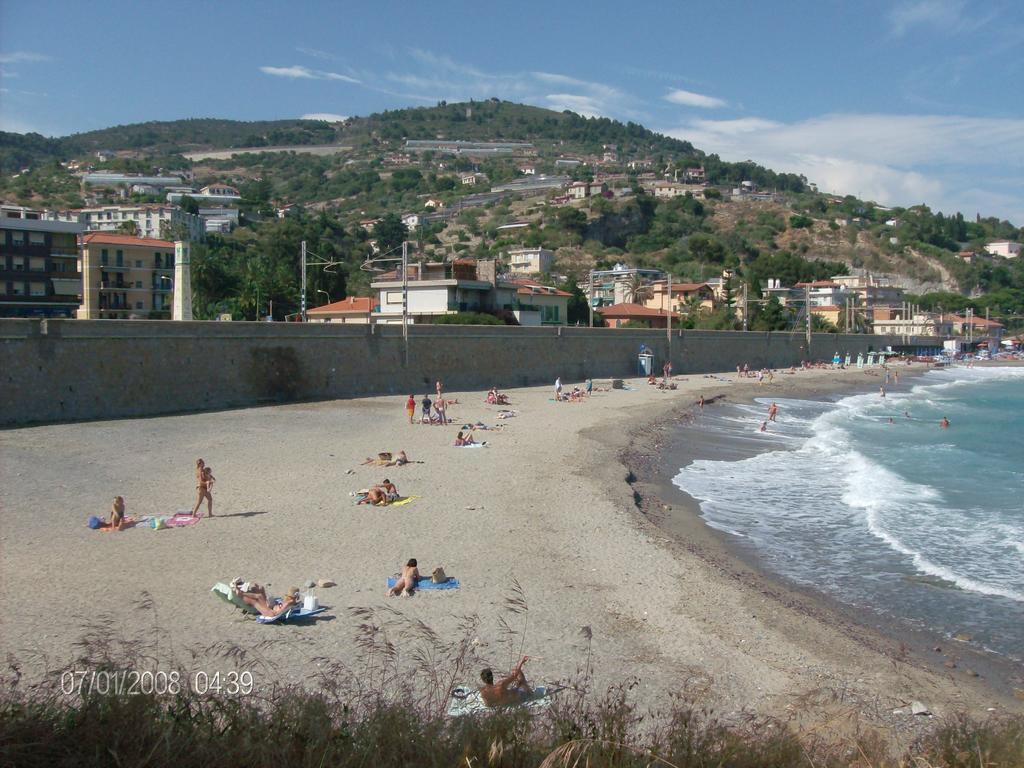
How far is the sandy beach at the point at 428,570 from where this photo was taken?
787 centimetres

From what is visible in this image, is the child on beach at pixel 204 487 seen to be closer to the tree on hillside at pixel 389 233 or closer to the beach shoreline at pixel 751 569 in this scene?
the beach shoreline at pixel 751 569

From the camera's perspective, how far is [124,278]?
126 feet

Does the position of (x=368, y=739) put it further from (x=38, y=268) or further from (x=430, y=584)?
(x=38, y=268)

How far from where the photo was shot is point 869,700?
7750mm

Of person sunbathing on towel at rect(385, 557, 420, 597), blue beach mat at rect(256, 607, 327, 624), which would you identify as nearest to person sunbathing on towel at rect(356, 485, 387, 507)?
person sunbathing on towel at rect(385, 557, 420, 597)

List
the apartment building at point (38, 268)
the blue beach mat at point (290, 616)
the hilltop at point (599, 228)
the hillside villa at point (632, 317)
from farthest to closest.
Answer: the hilltop at point (599, 228) → the hillside villa at point (632, 317) → the apartment building at point (38, 268) → the blue beach mat at point (290, 616)

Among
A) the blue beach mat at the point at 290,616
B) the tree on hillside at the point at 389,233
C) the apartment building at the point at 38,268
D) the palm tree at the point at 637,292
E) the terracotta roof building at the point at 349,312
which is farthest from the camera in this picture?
the tree on hillside at the point at 389,233

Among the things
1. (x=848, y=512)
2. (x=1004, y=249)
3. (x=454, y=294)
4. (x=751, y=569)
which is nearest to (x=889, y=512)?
(x=848, y=512)

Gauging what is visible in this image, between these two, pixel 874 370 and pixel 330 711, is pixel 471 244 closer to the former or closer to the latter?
pixel 874 370

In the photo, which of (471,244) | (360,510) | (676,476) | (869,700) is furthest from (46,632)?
(471,244)

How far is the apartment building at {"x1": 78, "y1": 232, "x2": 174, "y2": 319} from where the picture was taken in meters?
36.8

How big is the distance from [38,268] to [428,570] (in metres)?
32.9

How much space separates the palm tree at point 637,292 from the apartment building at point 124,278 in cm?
4886

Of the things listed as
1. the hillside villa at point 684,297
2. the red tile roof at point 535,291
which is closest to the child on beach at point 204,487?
the red tile roof at point 535,291
